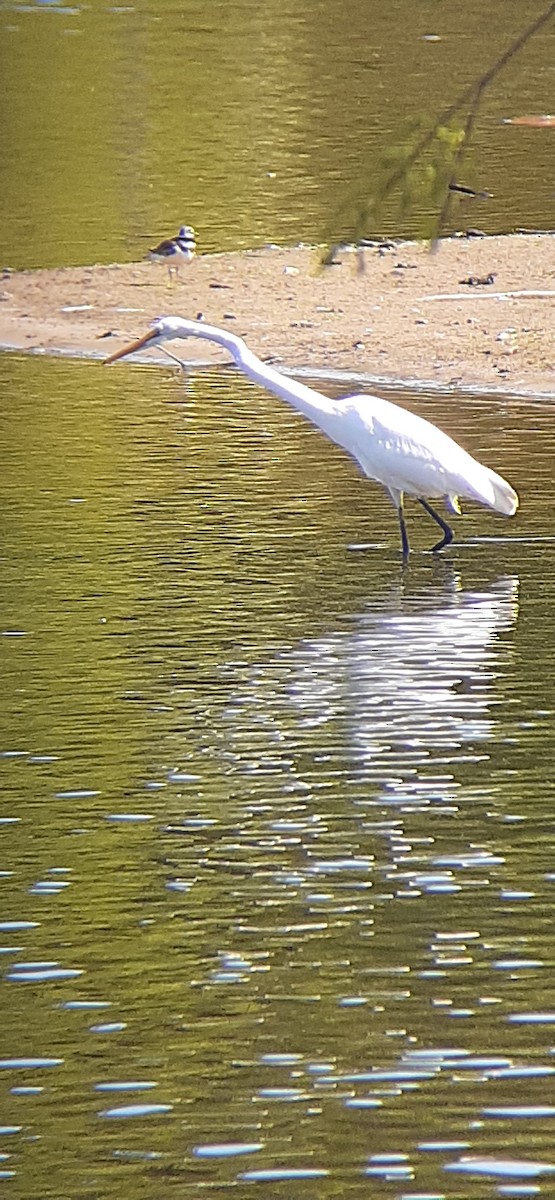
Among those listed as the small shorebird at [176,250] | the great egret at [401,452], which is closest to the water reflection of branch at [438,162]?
the great egret at [401,452]

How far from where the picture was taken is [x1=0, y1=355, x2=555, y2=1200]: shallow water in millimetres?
4699

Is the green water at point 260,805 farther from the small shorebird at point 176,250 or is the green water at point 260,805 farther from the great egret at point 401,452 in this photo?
the small shorebird at point 176,250

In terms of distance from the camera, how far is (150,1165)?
4531mm

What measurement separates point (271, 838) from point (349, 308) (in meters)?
9.69

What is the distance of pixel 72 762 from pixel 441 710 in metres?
1.24

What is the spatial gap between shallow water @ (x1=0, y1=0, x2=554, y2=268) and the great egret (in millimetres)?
1912

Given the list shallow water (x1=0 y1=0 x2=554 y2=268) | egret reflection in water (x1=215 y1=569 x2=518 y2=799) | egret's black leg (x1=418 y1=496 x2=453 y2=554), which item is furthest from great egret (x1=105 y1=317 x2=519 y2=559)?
shallow water (x1=0 y1=0 x2=554 y2=268)

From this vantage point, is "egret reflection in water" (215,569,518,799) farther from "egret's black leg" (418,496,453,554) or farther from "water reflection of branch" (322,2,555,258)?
"water reflection of branch" (322,2,555,258)

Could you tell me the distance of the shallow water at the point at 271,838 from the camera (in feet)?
15.4

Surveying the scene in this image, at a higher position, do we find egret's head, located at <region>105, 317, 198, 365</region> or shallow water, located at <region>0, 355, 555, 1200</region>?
egret's head, located at <region>105, 317, 198, 365</region>

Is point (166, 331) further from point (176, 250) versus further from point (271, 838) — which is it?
point (176, 250)

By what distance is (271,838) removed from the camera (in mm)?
6473

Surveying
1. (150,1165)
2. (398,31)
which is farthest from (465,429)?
(398,31)

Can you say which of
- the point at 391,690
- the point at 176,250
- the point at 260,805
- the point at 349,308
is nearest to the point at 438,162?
the point at 260,805
